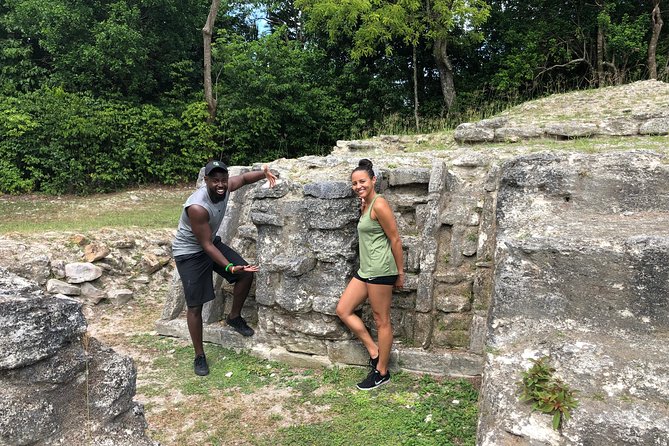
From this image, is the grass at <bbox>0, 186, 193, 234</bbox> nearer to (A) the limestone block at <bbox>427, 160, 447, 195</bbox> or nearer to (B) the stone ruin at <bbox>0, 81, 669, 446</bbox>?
(B) the stone ruin at <bbox>0, 81, 669, 446</bbox>

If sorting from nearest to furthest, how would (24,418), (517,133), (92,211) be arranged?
1. (24,418)
2. (517,133)
3. (92,211)

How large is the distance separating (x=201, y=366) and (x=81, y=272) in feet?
9.84

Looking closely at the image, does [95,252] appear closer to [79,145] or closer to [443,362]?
[443,362]

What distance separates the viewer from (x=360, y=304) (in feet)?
12.5

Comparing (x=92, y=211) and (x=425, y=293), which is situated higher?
(x=92, y=211)

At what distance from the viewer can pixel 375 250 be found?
3529 millimetres

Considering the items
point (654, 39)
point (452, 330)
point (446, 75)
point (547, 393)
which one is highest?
point (654, 39)

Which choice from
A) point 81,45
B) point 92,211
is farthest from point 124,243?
point 81,45

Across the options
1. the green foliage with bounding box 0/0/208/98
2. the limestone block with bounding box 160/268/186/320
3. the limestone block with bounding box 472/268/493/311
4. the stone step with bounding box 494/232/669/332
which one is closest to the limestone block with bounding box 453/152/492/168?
the limestone block with bounding box 472/268/493/311

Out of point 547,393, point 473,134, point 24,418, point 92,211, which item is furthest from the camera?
point 92,211

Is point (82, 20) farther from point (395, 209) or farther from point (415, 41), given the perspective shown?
point (395, 209)

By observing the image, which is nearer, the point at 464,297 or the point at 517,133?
the point at 464,297

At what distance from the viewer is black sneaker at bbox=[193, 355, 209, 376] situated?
408 centimetres

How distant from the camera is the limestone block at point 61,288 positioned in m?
5.87
